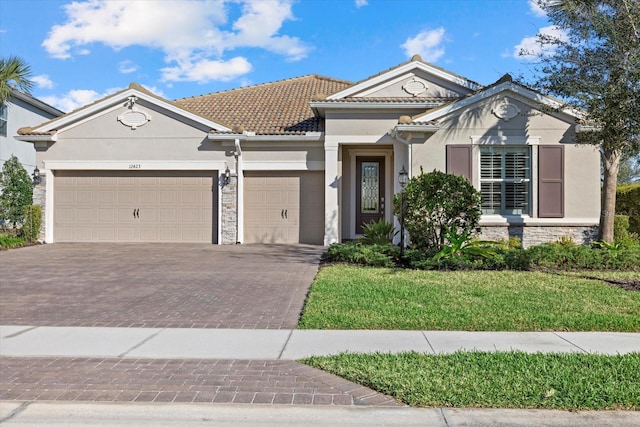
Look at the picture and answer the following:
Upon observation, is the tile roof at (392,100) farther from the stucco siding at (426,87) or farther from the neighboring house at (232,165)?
the stucco siding at (426,87)

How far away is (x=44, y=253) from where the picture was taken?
14641 mm

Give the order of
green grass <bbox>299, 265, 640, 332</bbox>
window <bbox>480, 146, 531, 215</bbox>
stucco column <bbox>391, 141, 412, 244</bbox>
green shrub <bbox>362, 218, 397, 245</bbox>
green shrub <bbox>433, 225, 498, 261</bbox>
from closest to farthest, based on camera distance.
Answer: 1. green grass <bbox>299, 265, 640, 332</bbox>
2. green shrub <bbox>433, 225, 498, 261</bbox>
3. green shrub <bbox>362, 218, 397, 245</bbox>
4. window <bbox>480, 146, 531, 215</bbox>
5. stucco column <bbox>391, 141, 412, 244</bbox>

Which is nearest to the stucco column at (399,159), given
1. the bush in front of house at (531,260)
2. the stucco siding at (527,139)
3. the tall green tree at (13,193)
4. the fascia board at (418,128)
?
the stucco siding at (527,139)

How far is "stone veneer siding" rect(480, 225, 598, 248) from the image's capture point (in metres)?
14.8

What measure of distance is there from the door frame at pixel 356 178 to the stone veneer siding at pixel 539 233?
3800mm

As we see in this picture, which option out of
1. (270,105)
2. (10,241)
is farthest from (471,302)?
(10,241)

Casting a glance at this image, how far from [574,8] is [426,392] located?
10.2 metres

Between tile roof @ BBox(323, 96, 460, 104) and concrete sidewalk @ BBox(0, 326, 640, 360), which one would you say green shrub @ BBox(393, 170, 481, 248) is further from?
concrete sidewalk @ BBox(0, 326, 640, 360)

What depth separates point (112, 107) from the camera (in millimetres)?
17062

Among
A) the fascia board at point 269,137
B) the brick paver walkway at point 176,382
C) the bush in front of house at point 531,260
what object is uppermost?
the fascia board at point 269,137

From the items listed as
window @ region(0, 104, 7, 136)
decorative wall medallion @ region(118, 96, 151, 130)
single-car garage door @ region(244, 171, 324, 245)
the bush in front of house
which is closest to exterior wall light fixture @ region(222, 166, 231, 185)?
single-car garage door @ region(244, 171, 324, 245)

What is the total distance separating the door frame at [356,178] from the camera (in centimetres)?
1759

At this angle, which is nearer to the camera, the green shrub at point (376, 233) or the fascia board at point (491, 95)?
the green shrub at point (376, 233)

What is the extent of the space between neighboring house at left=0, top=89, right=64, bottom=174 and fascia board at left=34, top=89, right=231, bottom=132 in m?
6.86
